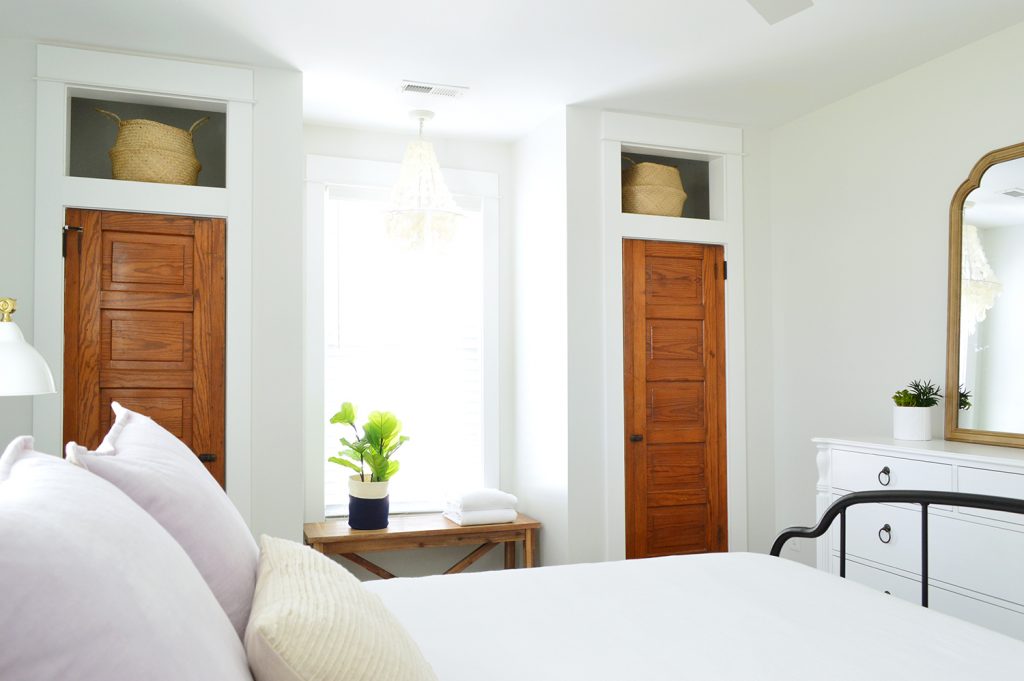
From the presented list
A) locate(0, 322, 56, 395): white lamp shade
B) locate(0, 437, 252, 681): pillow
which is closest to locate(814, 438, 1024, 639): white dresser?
locate(0, 437, 252, 681): pillow

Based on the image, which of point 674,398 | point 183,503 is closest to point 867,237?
point 674,398

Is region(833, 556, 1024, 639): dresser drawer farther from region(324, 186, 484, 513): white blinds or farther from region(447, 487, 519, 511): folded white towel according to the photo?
region(324, 186, 484, 513): white blinds

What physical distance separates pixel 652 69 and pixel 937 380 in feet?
6.12

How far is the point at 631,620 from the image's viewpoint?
5.50 feet

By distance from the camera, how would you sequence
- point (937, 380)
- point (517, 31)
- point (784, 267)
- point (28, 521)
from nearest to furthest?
point (28, 521), point (517, 31), point (937, 380), point (784, 267)

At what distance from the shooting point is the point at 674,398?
4.19m

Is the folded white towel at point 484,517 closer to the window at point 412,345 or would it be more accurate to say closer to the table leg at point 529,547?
the table leg at point 529,547

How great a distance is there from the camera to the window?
438 cm

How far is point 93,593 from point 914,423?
3298mm

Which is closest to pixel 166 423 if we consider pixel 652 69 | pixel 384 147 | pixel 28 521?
pixel 384 147

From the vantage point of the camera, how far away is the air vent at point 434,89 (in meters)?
3.74

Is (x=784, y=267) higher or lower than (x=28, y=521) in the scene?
higher

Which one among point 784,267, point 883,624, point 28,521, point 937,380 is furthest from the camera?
point 784,267

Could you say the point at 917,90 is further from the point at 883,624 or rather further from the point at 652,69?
the point at 883,624
